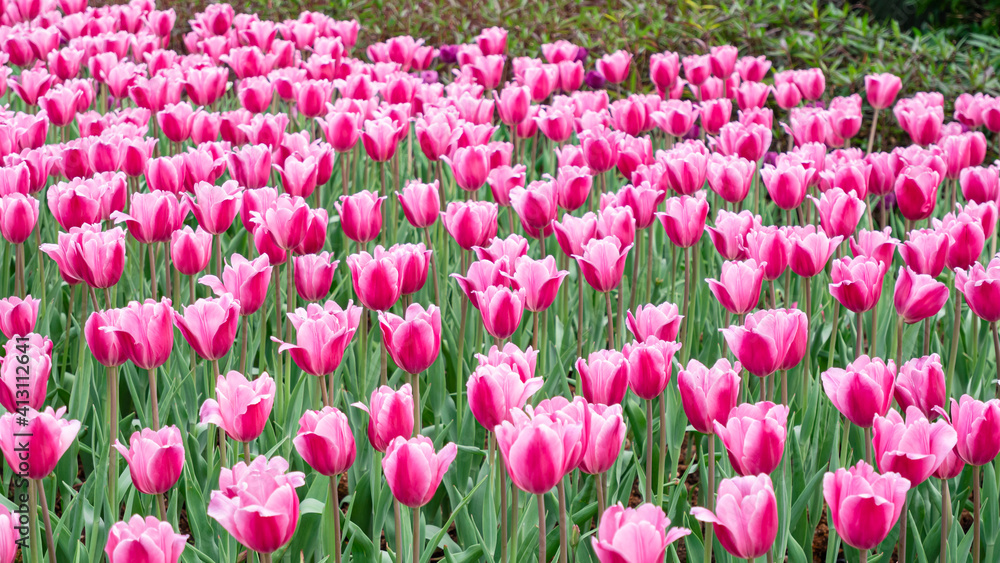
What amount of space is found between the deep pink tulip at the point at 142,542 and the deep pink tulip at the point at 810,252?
1607 mm

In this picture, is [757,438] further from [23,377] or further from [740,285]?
[23,377]

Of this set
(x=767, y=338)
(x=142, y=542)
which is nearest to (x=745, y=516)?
(x=767, y=338)

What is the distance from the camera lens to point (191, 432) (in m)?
2.34

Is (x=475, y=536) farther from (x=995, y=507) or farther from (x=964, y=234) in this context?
(x=964, y=234)

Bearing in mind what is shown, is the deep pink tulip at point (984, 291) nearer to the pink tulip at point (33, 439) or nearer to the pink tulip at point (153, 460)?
the pink tulip at point (153, 460)

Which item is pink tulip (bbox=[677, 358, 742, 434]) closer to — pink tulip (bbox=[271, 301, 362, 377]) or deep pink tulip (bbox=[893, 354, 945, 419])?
deep pink tulip (bbox=[893, 354, 945, 419])

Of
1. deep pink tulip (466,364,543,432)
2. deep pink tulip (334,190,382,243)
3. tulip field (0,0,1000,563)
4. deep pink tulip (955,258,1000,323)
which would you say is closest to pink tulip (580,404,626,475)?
tulip field (0,0,1000,563)

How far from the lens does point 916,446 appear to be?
144 cm

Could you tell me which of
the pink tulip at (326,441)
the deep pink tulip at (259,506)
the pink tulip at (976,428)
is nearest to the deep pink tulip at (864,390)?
the pink tulip at (976,428)

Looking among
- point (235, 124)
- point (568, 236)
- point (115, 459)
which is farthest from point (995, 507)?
A: point (235, 124)

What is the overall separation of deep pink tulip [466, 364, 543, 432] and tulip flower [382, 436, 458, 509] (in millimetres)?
163

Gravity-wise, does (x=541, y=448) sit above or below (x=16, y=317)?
above

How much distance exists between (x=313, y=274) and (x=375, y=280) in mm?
225

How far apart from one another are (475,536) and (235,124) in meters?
2.26
